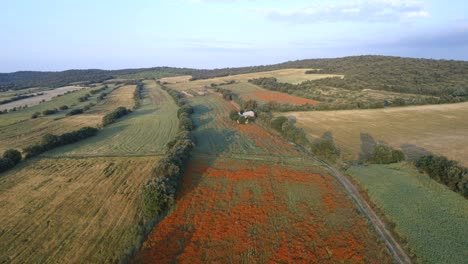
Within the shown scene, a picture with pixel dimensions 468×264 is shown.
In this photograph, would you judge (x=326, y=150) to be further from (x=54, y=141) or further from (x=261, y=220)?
(x=54, y=141)

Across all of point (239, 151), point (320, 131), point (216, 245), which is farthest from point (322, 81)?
point (216, 245)

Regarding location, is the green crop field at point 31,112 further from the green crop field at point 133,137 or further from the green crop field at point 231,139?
the green crop field at point 231,139

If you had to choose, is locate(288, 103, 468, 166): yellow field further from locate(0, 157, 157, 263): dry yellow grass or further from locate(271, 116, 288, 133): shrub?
locate(0, 157, 157, 263): dry yellow grass

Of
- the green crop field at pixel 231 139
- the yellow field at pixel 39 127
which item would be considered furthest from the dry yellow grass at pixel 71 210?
the yellow field at pixel 39 127

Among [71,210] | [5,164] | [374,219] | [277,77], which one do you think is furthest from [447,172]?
[277,77]

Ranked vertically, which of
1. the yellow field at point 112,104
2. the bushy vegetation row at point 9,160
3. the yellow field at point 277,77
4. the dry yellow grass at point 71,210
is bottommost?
the dry yellow grass at point 71,210

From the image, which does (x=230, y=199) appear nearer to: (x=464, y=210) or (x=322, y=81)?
(x=464, y=210)
